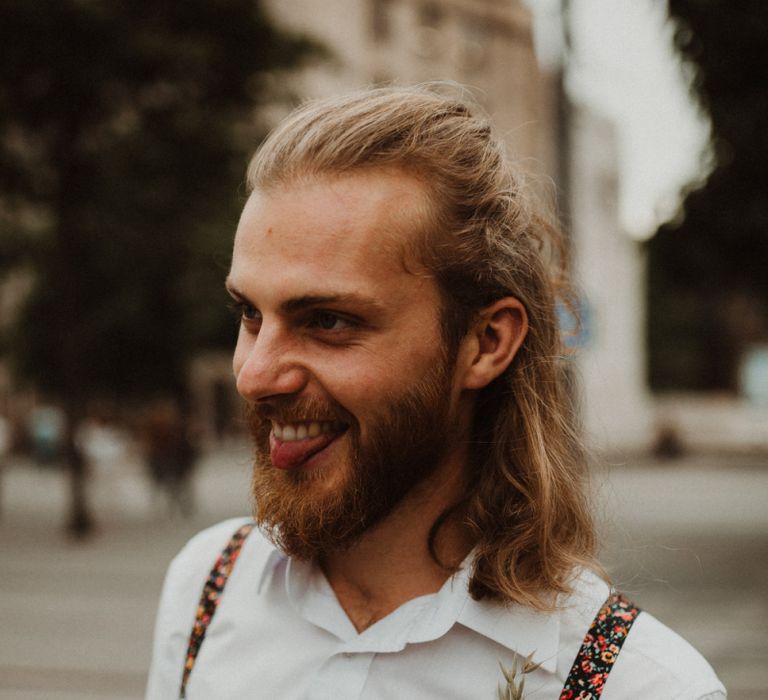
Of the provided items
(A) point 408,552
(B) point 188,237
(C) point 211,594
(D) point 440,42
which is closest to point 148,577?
(B) point 188,237

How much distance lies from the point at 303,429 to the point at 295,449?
0.04m

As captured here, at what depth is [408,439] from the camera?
175cm

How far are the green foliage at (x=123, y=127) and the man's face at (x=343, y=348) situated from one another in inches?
524

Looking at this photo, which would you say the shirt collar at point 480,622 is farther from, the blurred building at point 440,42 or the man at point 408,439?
the blurred building at point 440,42

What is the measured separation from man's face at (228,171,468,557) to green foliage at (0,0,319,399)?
1331 cm

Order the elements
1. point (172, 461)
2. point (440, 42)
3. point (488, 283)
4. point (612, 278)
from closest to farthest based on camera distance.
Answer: point (488, 283) < point (172, 461) < point (612, 278) < point (440, 42)

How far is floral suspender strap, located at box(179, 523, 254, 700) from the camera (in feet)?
6.53

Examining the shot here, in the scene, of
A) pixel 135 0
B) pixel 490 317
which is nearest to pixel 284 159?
pixel 490 317

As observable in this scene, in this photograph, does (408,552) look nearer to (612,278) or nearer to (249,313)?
(249,313)

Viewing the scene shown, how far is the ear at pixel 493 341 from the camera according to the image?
1.83m

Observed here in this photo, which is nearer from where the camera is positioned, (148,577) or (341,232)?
(341,232)

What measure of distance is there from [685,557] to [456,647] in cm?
1180

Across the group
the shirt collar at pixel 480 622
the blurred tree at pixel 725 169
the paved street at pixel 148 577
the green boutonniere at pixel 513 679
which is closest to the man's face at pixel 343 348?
the shirt collar at pixel 480 622

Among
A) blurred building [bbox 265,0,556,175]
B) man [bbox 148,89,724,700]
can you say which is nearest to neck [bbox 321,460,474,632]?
man [bbox 148,89,724,700]
